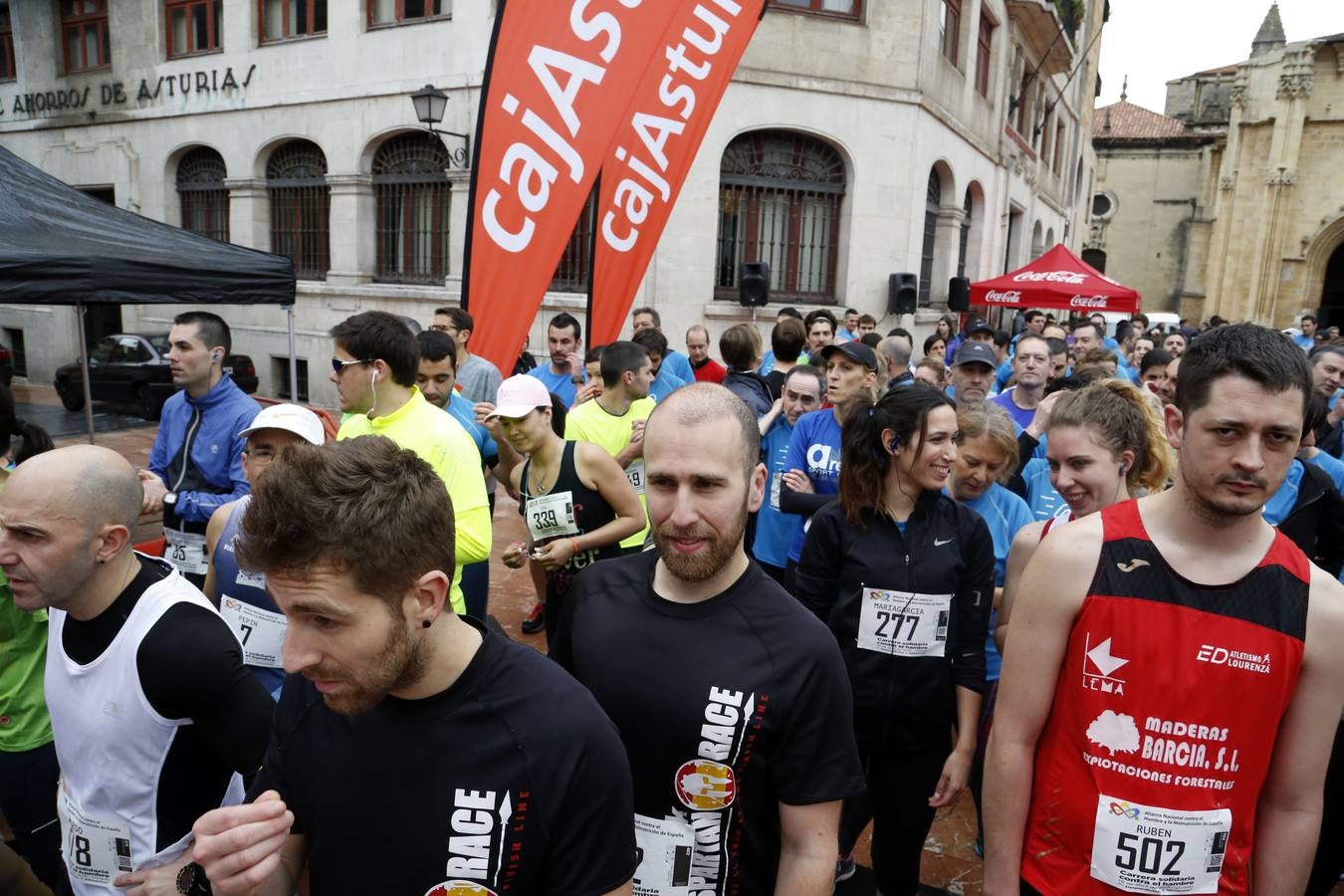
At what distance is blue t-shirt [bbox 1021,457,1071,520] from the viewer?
12.3ft

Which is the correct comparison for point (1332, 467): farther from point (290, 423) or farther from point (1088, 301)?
point (1088, 301)

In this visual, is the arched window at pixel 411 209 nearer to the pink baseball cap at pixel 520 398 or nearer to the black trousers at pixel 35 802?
the pink baseball cap at pixel 520 398

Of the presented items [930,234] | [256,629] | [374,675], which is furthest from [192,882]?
[930,234]

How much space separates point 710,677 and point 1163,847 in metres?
1.09

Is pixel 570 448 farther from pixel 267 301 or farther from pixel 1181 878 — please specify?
pixel 267 301

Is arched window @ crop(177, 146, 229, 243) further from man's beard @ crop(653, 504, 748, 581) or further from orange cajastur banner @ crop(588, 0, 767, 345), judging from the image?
man's beard @ crop(653, 504, 748, 581)

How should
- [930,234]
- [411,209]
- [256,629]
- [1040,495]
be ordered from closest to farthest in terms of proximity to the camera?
[256,629] < [1040,495] < [411,209] < [930,234]

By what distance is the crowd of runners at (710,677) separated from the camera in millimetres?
1480

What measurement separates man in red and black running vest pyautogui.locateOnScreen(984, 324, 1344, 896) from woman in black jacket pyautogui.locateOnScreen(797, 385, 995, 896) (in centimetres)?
77

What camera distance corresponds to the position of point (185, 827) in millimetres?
2219

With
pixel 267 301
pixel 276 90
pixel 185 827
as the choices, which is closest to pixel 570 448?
pixel 185 827

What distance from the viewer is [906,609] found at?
Answer: 2.81m

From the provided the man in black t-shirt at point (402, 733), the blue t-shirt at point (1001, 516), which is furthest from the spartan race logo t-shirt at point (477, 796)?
the blue t-shirt at point (1001, 516)

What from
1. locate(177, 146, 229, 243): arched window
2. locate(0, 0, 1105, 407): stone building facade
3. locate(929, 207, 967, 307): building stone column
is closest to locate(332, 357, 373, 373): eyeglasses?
locate(0, 0, 1105, 407): stone building facade
